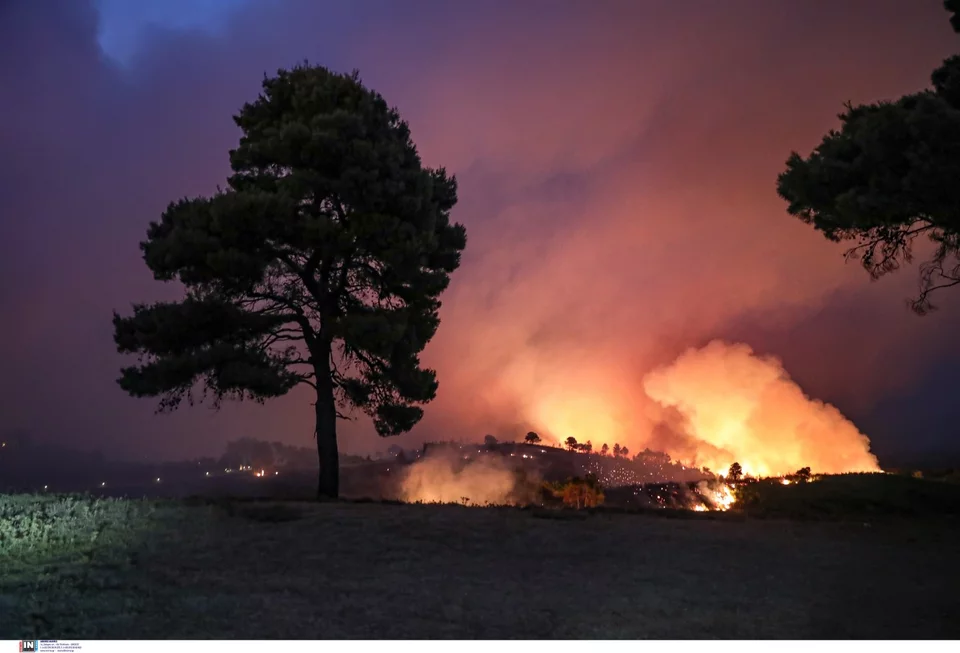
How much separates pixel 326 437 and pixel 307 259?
4.36m

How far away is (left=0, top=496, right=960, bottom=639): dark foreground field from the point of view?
23.7 feet

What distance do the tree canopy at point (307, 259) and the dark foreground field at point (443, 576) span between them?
455 cm

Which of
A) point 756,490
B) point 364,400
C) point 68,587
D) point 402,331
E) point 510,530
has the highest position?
point 402,331

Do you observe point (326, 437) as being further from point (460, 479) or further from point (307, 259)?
point (460, 479)

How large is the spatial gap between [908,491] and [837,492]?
1.99m

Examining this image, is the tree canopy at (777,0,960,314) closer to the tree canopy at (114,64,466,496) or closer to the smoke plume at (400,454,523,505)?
the tree canopy at (114,64,466,496)

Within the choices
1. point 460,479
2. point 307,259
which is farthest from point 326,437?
point 460,479

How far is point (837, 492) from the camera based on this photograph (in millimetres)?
19016

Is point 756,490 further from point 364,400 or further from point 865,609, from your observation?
point 865,609

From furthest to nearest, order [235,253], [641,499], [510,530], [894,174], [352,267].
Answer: [641,499] → [352,267] → [235,253] → [894,174] → [510,530]

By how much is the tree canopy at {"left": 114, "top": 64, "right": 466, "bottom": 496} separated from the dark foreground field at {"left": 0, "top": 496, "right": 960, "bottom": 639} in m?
4.55

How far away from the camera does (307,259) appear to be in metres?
18.8

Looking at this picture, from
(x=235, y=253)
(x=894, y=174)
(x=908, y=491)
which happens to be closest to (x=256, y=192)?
(x=235, y=253)

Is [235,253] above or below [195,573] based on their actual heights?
above
